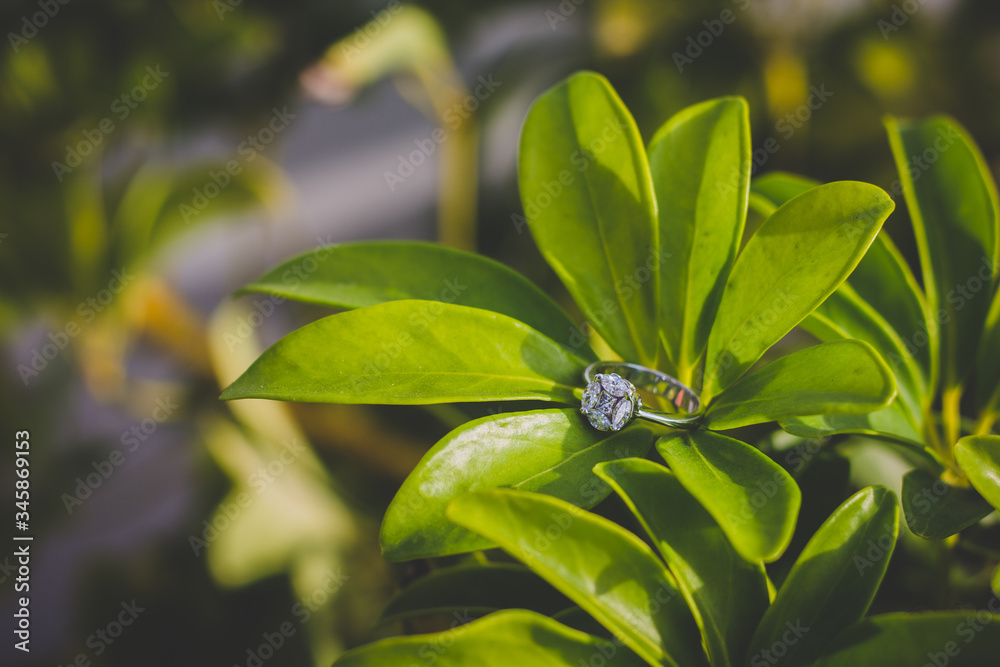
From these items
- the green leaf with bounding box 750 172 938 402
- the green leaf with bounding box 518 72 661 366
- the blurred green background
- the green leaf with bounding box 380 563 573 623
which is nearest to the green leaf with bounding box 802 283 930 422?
the green leaf with bounding box 750 172 938 402

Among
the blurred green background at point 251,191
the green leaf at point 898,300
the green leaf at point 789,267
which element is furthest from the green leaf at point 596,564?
the blurred green background at point 251,191

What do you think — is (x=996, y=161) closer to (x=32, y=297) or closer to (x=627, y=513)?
(x=627, y=513)

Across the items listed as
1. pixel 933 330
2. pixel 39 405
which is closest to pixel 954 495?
pixel 933 330

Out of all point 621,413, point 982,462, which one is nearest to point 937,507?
point 982,462

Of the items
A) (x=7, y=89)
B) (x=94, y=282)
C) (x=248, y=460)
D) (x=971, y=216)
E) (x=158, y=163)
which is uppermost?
(x=7, y=89)

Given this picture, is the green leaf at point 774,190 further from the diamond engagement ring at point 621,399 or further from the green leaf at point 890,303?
the diamond engagement ring at point 621,399

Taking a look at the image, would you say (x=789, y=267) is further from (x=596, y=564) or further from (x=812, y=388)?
(x=596, y=564)
